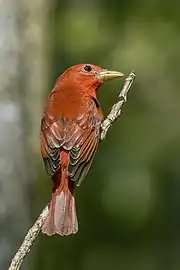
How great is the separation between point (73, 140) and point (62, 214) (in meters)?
0.32

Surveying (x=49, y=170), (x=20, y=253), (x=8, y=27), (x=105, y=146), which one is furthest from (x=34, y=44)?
(x=105, y=146)

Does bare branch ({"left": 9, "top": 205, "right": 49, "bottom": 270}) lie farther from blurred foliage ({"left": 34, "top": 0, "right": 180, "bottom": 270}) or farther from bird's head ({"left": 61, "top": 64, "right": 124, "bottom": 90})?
blurred foliage ({"left": 34, "top": 0, "right": 180, "bottom": 270})

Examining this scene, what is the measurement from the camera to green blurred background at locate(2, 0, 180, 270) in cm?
888

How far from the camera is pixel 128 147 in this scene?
1024 cm

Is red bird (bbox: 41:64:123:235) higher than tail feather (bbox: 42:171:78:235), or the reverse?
red bird (bbox: 41:64:123:235)

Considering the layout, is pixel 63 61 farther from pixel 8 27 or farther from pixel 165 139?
pixel 8 27

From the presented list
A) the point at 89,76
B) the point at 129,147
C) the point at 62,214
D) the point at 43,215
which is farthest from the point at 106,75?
the point at 129,147

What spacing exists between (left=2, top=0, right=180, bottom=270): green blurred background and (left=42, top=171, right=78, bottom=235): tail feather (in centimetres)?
357

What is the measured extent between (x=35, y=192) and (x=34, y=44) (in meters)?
0.78

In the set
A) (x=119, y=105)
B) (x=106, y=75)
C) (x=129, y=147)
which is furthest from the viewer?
(x=129, y=147)

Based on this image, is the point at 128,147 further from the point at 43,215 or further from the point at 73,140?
the point at 43,215

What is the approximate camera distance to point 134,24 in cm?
978

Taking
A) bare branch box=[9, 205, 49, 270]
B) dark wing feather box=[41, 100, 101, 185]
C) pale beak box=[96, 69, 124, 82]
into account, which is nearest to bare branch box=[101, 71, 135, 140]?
dark wing feather box=[41, 100, 101, 185]

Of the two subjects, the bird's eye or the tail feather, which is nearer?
the tail feather
